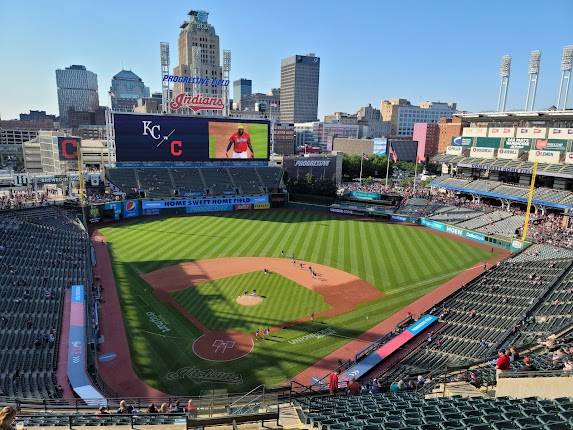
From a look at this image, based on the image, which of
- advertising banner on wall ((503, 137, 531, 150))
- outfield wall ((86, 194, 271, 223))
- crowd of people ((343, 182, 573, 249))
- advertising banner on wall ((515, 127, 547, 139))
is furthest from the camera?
advertising banner on wall ((503, 137, 531, 150))

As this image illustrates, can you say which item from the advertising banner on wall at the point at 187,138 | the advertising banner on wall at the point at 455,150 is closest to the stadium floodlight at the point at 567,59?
the advertising banner on wall at the point at 455,150

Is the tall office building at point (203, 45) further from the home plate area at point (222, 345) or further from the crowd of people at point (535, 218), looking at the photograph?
the home plate area at point (222, 345)

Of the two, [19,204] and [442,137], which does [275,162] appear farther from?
[442,137]

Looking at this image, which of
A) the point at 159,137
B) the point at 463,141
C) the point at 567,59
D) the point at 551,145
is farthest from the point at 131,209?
the point at 567,59

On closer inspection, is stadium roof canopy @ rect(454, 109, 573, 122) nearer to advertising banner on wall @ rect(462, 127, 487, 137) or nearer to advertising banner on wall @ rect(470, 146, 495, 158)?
advertising banner on wall @ rect(462, 127, 487, 137)

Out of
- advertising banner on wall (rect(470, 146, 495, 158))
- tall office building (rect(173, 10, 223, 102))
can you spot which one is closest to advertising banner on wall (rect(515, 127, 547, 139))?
advertising banner on wall (rect(470, 146, 495, 158))

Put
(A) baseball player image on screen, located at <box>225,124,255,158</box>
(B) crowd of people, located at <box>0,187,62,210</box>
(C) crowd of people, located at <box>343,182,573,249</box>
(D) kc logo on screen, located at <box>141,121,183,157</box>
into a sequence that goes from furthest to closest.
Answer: (A) baseball player image on screen, located at <box>225,124,255,158</box> → (D) kc logo on screen, located at <box>141,121,183,157</box> → (B) crowd of people, located at <box>0,187,62,210</box> → (C) crowd of people, located at <box>343,182,573,249</box>

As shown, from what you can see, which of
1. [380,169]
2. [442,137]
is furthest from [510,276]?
[442,137]
